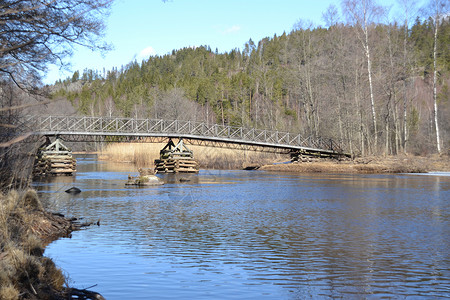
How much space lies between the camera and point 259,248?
36.2ft

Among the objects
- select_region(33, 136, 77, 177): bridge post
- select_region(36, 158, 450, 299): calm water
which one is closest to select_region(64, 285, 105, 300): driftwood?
select_region(36, 158, 450, 299): calm water

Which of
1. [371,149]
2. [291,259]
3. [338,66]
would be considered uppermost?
[338,66]

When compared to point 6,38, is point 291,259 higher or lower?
lower

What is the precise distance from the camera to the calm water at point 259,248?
7.88 m

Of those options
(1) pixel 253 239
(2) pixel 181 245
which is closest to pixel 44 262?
(2) pixel 181 245

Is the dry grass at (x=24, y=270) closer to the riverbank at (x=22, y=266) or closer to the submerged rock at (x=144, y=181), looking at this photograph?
the riverbank at (x=22, y=266)

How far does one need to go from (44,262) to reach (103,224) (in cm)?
692

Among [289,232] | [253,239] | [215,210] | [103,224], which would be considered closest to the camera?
[253,239]

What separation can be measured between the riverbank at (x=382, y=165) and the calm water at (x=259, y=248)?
16.6 metres

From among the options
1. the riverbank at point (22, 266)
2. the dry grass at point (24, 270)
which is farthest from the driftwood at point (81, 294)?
the dry grass at point (24, 270)

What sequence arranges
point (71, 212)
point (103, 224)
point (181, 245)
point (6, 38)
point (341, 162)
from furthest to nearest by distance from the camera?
point (341, 162)
point (71, 212)
point (103, 224)
point (181, 245)
point (6, 38)

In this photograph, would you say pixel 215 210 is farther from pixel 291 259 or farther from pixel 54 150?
pixel 54 150

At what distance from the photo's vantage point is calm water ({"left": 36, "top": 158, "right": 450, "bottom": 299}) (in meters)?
7.88

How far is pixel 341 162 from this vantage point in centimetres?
4181
